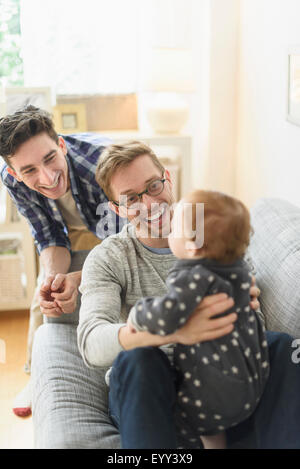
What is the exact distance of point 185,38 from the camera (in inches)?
136

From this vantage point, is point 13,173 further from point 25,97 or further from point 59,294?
point 25,97

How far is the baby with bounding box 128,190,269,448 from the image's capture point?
3.67 ft

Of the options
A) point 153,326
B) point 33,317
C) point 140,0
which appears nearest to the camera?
point 153,326

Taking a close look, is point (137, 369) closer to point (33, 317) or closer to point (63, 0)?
point (33, 317)

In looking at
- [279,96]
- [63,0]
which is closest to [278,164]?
[279,96]

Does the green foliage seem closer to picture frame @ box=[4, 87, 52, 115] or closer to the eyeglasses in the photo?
picture frame @ box=[4, 87, 52, 115]

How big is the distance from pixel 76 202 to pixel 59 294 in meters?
0.55

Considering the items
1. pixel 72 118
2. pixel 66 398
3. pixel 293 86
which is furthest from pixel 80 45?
pixel 66 398

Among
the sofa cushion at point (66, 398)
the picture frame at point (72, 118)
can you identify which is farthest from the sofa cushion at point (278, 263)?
the picture frame at point (72, 118)

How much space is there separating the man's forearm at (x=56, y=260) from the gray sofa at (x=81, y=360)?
218 mm

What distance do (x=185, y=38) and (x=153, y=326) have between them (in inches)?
107

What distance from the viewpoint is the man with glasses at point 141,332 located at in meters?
1.14

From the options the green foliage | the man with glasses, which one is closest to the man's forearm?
the man with glasses

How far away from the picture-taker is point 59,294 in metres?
1.70
